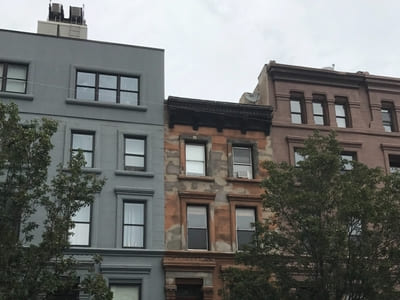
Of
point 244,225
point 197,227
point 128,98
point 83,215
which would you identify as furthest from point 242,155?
point 83,215

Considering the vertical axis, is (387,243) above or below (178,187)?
below

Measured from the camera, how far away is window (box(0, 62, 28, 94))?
2612cm

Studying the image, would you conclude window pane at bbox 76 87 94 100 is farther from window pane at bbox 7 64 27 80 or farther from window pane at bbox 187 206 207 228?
window pane at bbox 187 206 207 228

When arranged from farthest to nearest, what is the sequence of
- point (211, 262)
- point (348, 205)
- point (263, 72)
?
1. point (263, 72)
2. point (211, 262)
3. point (348, 205)

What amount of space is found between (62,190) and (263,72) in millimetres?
14007

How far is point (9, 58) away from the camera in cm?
2634

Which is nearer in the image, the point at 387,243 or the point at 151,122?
the point at 387,243

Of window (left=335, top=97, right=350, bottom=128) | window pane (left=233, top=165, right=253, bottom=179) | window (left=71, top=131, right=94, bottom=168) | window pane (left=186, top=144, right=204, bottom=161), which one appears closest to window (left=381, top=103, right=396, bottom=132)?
window (left=335, top=97, right=350, bottom=128)

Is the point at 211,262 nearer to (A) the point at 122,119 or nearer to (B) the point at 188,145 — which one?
(B) the point at 188,145

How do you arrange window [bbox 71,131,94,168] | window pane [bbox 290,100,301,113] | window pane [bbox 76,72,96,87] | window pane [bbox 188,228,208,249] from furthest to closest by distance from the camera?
window pane [bbox 290,100,301,113] → window pane [bbox 76,72,96,87] → window [bbox 71,131,94,168] → window pane [bbox 188,228,208,249]

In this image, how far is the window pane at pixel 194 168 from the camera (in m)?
27.0

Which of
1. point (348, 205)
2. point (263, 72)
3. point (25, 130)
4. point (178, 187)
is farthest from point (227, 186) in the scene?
point (25, 130)

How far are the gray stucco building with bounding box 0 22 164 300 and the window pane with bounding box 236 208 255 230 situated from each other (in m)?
3.49

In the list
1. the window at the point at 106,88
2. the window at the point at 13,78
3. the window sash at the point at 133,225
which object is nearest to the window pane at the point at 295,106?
the window at the point at 106,88
